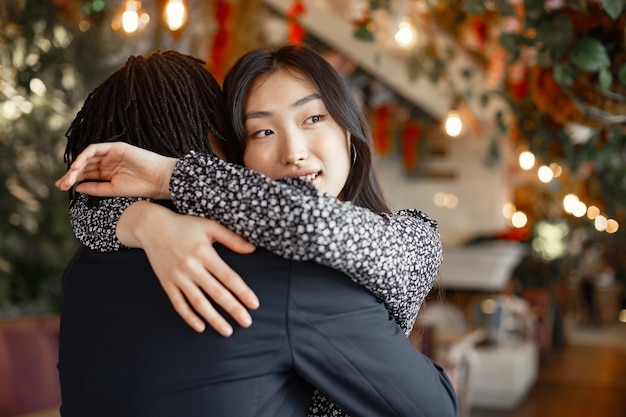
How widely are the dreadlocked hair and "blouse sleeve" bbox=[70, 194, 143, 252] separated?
0.10 m

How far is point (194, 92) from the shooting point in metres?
1.21

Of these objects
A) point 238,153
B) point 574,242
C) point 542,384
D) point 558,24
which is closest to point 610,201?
point 558,24

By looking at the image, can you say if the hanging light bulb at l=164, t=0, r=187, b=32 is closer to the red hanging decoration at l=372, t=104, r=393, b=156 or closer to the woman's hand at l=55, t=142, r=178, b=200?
the woman's hand at l=55, t=142, r=178, b=200

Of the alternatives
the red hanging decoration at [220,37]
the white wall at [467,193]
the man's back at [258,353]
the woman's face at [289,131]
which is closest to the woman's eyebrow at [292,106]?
the woman's face at [289,131]

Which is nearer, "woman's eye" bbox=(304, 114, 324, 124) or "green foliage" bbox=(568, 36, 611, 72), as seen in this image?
"woman's eye" bbox=(304, 114, 324, 124)

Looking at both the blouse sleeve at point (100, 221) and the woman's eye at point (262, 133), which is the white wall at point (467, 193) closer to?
the woman's eye at point (262, 133)

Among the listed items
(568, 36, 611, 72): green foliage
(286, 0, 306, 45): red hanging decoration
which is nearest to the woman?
(568, 36, 611, 72): green foliage

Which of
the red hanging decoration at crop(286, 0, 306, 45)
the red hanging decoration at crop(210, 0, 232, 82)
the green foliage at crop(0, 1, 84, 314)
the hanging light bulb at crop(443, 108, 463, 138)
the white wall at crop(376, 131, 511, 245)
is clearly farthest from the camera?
the white wall at crop(376, 131, 511, 245)

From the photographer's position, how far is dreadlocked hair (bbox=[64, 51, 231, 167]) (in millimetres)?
1177

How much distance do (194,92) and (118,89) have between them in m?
0.12

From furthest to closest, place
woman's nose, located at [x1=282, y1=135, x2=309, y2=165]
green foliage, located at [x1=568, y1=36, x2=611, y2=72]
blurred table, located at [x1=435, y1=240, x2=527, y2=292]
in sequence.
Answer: blurred table, located at [x1=435, y1=240, x2=527, y2=292]
green foliage, located at [x1=568, y1=36, x2=611, y2=72]
woman's nose, located at [x1=282, y1=135, x2=309, y2=165]

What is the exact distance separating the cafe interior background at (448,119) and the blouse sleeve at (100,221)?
61 cm

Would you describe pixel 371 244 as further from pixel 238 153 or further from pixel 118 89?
pixel 118 89

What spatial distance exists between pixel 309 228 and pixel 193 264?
18 centimetres
